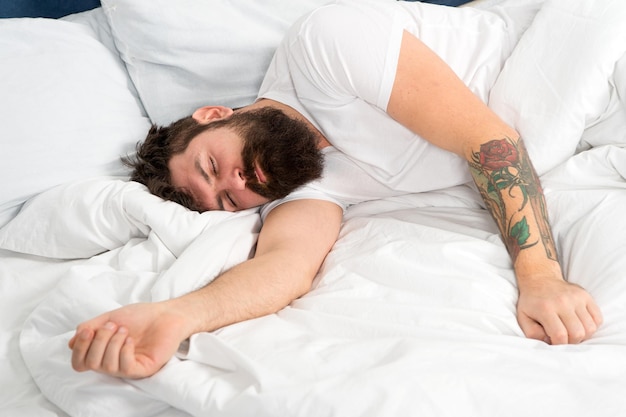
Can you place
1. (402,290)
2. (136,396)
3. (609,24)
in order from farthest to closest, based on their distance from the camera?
(609,24)
(402,290)
(136,396)

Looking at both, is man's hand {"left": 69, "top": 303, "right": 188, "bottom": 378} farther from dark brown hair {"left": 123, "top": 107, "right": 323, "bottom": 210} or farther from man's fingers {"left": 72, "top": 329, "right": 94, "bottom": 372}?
dark brown hair {"left": 123, "top": 107, "right": 323, "bottom": 210}

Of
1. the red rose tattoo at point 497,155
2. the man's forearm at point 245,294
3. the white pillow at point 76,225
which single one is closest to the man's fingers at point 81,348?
the man's forearm at point 245,294

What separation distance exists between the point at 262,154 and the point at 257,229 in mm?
152

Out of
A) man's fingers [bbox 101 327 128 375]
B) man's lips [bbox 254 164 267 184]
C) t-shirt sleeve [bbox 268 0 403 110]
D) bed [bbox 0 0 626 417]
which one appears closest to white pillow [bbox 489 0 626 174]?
bed [bbox 0 0 626 417]

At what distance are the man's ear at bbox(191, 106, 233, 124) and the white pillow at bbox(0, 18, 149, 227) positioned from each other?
0.52 ft

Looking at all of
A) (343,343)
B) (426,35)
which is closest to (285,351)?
(343,343)

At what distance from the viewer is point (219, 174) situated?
1.38m

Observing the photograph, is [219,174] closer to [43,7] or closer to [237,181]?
[237,181]

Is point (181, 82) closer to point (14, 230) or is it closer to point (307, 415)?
point (14, 230)

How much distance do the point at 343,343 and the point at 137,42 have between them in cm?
95

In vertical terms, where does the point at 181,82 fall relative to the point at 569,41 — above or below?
below

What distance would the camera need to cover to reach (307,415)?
821 millimetres

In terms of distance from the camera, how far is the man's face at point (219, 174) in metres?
1.37

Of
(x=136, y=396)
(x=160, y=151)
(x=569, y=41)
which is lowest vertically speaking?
(x=136, y=396)
